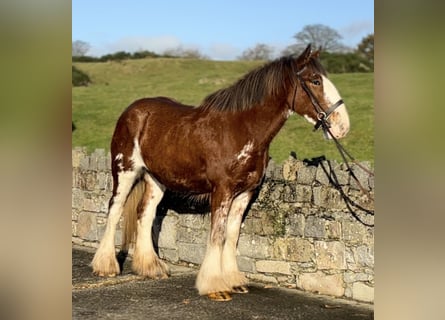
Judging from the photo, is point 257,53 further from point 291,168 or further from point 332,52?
point 291,168

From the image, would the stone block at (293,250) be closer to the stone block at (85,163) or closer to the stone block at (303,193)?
the stone block at (303,193)

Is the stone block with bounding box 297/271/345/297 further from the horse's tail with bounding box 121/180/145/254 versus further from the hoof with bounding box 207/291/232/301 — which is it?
the horse's tail with bounding box 121/180/145/254

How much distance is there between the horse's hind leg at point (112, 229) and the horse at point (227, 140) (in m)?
0.01

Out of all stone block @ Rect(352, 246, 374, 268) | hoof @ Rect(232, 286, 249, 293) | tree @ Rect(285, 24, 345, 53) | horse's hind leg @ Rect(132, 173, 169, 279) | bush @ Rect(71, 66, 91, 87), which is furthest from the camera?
bush @ Rect(71, 66, 91, 87)

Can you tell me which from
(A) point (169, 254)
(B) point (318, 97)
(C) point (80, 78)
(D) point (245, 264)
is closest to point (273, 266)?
(D) point (245, 264)

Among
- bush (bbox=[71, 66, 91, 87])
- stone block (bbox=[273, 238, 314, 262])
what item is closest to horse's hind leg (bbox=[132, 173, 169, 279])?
stone block (bbox=[273, 238, 314, 262])

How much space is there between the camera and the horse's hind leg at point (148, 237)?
196 inches

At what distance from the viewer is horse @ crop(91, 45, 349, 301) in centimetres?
414

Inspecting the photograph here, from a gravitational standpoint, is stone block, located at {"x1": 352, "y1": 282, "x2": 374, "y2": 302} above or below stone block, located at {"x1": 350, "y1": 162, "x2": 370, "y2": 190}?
below

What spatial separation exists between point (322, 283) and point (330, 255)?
23cm

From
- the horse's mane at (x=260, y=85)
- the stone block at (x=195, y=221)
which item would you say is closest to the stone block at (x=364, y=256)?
the horse's mane at (x=260, y=85)

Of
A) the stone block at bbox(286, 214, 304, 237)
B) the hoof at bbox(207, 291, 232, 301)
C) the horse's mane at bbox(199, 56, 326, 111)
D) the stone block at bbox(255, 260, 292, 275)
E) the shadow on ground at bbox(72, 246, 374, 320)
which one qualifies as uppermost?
the horse's mane at bbox(199, 56, 326, 111)

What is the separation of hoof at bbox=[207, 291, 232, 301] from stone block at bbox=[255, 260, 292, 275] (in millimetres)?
483
